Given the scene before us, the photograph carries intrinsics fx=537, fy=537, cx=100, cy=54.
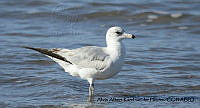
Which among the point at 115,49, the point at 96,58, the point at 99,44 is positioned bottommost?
the point at 99,44

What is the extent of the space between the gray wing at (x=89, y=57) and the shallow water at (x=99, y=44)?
574 millimetres

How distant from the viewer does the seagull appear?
8109 mm

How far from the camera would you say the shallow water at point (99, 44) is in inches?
343

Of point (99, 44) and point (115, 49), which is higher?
point (115, 49)

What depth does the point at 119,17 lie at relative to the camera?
15242 millimetres

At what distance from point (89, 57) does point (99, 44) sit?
386 centimetres

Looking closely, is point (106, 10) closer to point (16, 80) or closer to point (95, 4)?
point (95, 4)

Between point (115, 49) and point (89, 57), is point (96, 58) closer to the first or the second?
point (89, 57)

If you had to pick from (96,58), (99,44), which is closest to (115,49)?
(96,58)

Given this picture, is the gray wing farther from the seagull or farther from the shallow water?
the shallow water

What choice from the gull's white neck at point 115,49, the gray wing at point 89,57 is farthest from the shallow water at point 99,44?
the gull's white neck at point 115,49

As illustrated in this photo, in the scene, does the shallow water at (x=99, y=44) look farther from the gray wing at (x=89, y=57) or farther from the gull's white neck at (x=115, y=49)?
the gull's white neck at (x=115, y=49)

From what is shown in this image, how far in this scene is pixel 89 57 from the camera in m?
8.23

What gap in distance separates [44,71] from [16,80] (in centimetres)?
83
